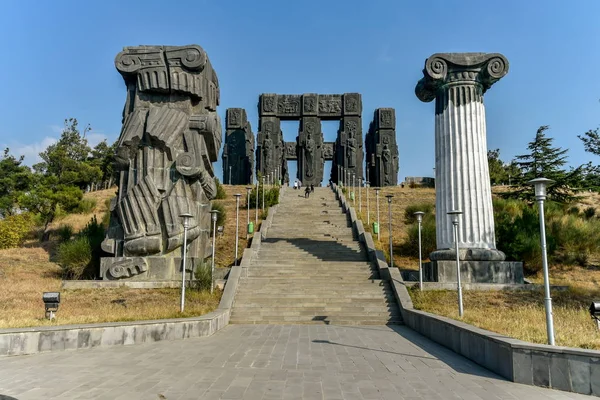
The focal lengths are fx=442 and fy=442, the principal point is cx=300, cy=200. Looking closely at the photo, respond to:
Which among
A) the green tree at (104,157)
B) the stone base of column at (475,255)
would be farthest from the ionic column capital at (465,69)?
the green tree at (104,157)

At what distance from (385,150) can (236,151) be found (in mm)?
15034

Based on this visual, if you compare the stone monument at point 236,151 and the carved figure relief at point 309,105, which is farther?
the stone monument at point 236,151

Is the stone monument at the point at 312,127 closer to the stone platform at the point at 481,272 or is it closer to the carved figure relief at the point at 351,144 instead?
the carved figure relief at the point at 351,144

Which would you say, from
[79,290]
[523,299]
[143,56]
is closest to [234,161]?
[143,56]

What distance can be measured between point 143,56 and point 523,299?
12.9m

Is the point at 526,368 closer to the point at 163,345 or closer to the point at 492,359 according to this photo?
the point at 492,359

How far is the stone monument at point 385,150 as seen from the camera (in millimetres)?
42344

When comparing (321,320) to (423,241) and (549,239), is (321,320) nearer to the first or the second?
(423,241)

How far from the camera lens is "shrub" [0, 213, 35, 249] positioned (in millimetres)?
19375

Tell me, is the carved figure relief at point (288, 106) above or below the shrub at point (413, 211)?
above

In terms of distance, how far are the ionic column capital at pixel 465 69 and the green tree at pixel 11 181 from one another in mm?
32384

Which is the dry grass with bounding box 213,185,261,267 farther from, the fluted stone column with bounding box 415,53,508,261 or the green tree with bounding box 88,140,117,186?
the green tree with bounding box 88,140,117,186

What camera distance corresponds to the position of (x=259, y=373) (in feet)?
17.9

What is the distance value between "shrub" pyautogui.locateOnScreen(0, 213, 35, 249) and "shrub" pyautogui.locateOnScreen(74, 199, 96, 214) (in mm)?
3875
